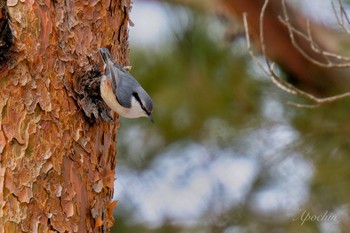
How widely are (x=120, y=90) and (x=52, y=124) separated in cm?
21

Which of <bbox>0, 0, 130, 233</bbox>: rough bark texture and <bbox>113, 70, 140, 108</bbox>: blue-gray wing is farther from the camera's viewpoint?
<bbox>113, 70, 140, 108</bbox>: blue-gray wing

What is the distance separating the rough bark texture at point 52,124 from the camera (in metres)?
1.58

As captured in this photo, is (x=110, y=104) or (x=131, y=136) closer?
(x=110, y=104)

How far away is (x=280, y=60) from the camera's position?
2.86 meters

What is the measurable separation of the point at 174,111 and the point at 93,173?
1.43 m

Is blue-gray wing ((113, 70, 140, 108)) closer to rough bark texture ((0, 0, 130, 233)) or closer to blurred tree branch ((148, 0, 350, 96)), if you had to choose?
rough bark texture ((0, 0, 130, 233))

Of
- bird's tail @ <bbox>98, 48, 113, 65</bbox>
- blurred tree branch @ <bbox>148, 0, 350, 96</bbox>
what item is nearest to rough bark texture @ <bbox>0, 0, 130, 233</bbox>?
bird's tail @ <bbox>98, 48, 113, 65</bbox>

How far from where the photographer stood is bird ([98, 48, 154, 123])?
5.61 feet

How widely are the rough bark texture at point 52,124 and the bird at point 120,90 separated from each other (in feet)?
0.09

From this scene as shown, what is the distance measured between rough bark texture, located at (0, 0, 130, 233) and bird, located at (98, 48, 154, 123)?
0.09 ft

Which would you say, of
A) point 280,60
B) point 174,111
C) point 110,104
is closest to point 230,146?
point 174,111

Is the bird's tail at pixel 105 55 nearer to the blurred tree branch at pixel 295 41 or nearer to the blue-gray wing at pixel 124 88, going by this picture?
the blue-gray wing at pixel 124 88

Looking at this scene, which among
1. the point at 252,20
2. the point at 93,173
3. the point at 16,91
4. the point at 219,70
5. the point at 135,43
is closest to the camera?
the point at 16,91

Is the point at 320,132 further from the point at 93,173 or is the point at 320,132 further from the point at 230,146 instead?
the point at 93,173
